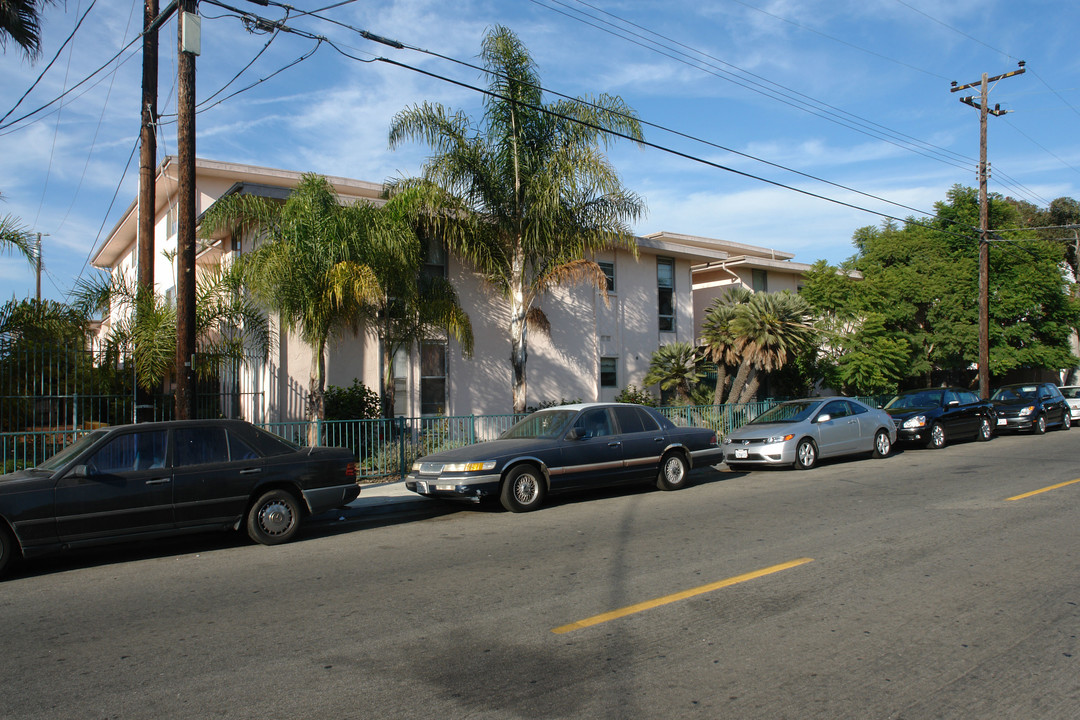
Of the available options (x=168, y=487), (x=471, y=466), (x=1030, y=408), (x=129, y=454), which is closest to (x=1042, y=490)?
(x=471, y=466)

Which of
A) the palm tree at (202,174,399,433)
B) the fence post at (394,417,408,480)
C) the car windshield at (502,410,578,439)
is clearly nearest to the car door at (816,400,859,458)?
the car windshield at (502,410,578,439)

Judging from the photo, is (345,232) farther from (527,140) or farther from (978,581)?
(978,581)

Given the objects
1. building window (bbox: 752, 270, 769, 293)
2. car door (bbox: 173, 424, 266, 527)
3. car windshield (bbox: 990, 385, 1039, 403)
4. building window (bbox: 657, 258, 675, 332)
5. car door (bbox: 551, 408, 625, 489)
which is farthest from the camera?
building window (bbox: 752, 270, 769, 293)

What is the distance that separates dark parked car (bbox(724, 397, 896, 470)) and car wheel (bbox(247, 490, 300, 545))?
923 cm

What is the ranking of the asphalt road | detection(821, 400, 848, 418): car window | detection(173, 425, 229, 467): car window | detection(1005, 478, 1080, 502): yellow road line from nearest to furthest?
1. the asphalt road
2. detection(173, 425, 229, 467): car window
3. detection(1005, 478, 1080, 502): yellow road line
4. detection(821, 400, 848, 418): car window

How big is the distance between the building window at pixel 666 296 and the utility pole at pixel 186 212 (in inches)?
628

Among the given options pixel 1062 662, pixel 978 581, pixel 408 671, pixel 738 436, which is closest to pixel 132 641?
pixel 408 671

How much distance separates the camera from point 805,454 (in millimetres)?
15211

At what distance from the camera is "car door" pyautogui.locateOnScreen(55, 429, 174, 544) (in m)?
7.77

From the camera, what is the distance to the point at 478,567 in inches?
296

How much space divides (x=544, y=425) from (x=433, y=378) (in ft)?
25.8

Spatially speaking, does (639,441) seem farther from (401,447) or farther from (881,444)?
(881,444)

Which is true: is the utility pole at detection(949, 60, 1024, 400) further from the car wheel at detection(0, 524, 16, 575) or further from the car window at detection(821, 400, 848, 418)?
the car wheel at detection(0, 524, 16, 575)

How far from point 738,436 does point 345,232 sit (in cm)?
868
